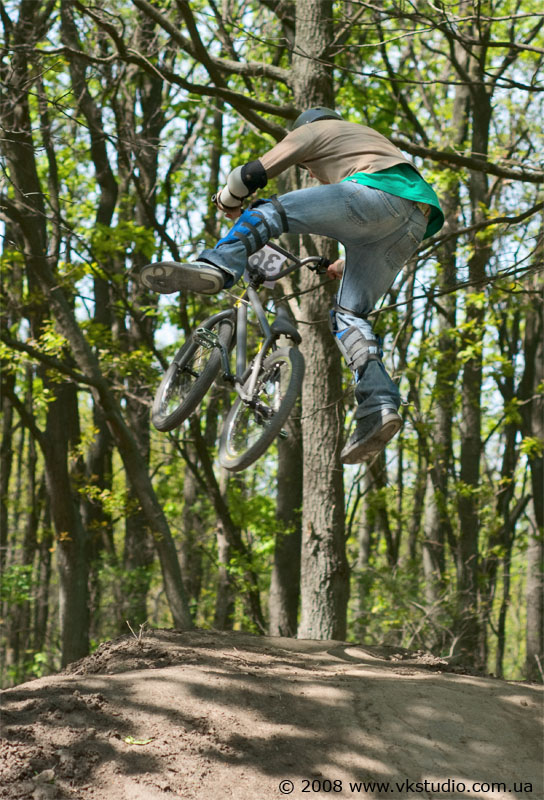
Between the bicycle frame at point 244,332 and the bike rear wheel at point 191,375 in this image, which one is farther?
the bike rear wheel at point 191,375

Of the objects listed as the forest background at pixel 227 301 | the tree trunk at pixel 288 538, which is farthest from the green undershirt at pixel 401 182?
the tree trunk at pixel 288 538

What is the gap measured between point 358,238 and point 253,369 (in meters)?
0.96

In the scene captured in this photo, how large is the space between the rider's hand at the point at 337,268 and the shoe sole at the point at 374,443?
111cm

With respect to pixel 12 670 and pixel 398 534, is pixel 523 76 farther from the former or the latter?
pixel 12 670

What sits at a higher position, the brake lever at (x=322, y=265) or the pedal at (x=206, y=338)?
the brake lever at (x=322, y=265)

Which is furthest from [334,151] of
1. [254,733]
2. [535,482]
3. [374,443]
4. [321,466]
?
[535,482]

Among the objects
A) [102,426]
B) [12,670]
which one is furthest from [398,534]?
[12,670]

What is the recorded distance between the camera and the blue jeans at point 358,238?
454 centimetres

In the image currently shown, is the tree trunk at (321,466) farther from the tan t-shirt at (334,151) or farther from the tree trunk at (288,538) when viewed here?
the tan t-shirt at (334,151)

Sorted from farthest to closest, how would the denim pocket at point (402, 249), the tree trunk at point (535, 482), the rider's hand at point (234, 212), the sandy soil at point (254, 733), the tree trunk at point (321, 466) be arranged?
the tree trunk at point (535, 482) < the tree trunk at point (321, 466) < the rider's hand at point (234, 212) < the denim pocket at point (402, 249) < the sandy soil at point (254, 733)

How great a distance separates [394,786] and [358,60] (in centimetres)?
1200

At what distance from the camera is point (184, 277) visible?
15.1ft

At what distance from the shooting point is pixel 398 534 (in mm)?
16016

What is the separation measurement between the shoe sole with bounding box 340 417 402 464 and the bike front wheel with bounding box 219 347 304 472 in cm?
42
